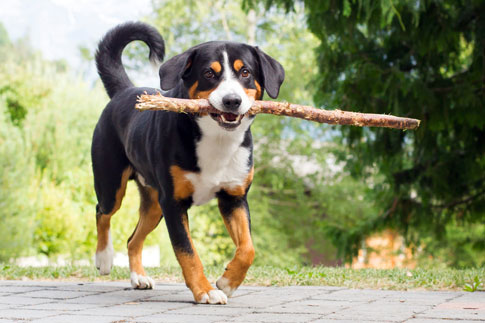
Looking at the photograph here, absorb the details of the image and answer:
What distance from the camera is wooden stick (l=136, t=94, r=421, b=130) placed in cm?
353

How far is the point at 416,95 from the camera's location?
26.5ft

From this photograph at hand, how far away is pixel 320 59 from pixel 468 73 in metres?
1.97

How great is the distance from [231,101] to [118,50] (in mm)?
2435

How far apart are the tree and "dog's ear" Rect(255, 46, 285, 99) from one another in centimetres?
259

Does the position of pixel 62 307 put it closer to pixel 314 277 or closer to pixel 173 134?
pixel 173 134

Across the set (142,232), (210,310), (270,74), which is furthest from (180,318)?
(142,232)

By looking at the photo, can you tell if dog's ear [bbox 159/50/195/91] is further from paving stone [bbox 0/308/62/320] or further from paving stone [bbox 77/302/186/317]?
paving stone [bbox 0/308/62/320]

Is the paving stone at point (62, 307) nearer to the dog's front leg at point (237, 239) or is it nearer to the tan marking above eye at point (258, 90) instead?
the dog's front leg at point (237, 239)

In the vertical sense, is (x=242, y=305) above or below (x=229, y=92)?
below

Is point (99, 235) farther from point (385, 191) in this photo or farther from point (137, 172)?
point (385, 191)

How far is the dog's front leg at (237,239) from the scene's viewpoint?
159 inches

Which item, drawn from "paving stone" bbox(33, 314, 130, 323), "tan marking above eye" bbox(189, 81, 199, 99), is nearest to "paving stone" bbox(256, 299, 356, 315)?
"paving stone" bbox(33, 314, 130, 323)

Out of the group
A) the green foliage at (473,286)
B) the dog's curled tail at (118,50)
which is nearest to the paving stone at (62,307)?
the dog's curled tail at (118,50)

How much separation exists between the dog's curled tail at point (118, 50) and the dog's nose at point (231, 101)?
1870 mm
